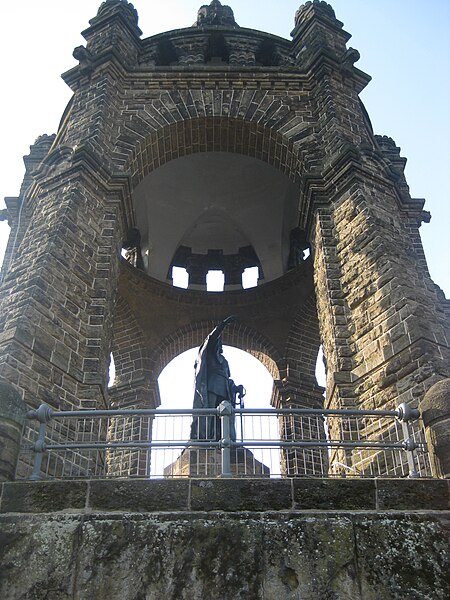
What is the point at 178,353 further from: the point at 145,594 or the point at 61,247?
the point at 145,594

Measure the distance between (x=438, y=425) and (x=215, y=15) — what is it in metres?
18.5

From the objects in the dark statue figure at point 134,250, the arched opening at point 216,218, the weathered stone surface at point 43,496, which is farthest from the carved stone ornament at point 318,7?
the weathered stone surface at point 43,496

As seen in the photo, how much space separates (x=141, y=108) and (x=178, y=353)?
7.13 metres

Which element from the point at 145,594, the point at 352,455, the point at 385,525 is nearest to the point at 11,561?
the point at 145,594

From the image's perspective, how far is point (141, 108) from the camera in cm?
1406

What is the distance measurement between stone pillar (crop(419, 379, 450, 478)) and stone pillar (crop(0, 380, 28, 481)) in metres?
4.03

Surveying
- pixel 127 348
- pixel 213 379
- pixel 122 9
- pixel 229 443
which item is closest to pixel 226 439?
pixel 229 443

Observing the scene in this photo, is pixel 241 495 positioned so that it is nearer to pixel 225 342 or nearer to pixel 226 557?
pixel 226 557

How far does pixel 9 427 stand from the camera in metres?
6.35

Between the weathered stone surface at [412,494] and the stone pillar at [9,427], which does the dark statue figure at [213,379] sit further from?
the weathered stone surface at [412,494]

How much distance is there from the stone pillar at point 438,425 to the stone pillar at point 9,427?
4.03 metres

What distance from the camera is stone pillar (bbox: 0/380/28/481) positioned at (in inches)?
246

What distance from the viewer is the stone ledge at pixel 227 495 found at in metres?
5.78

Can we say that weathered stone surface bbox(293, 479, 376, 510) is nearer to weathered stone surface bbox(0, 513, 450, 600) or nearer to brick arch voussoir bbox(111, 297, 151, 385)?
weathered stone surface bbox(0, 513, 450, 600)
